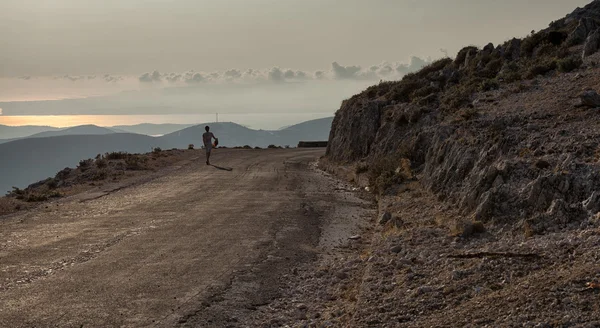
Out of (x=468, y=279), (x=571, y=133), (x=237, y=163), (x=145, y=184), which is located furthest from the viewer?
(x=237, y=163)

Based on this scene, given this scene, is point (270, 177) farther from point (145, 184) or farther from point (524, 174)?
point (524, 174)

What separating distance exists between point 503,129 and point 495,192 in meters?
3.70

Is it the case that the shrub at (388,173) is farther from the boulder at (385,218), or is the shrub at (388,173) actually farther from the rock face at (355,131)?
the rock face at (355,131)

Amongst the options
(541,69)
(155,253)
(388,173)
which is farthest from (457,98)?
(155,253)

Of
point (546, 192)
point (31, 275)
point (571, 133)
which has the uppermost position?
point (571, 133)

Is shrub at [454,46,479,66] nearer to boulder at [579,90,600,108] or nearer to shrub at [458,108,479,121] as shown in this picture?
shrub at [458,108,479,121]

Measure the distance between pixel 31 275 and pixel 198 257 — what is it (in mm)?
2942

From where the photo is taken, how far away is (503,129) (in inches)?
559

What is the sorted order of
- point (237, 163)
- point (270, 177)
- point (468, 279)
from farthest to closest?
1. point (237, 163)
2. point (270, 177)
3. point (468, 279)

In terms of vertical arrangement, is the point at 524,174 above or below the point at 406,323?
above

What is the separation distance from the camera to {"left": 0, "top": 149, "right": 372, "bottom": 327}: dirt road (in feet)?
26.7

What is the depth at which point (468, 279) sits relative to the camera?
7930mm

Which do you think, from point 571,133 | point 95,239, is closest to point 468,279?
point 571,133

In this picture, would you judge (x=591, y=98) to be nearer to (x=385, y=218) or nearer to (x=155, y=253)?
(x=385, y=218)
